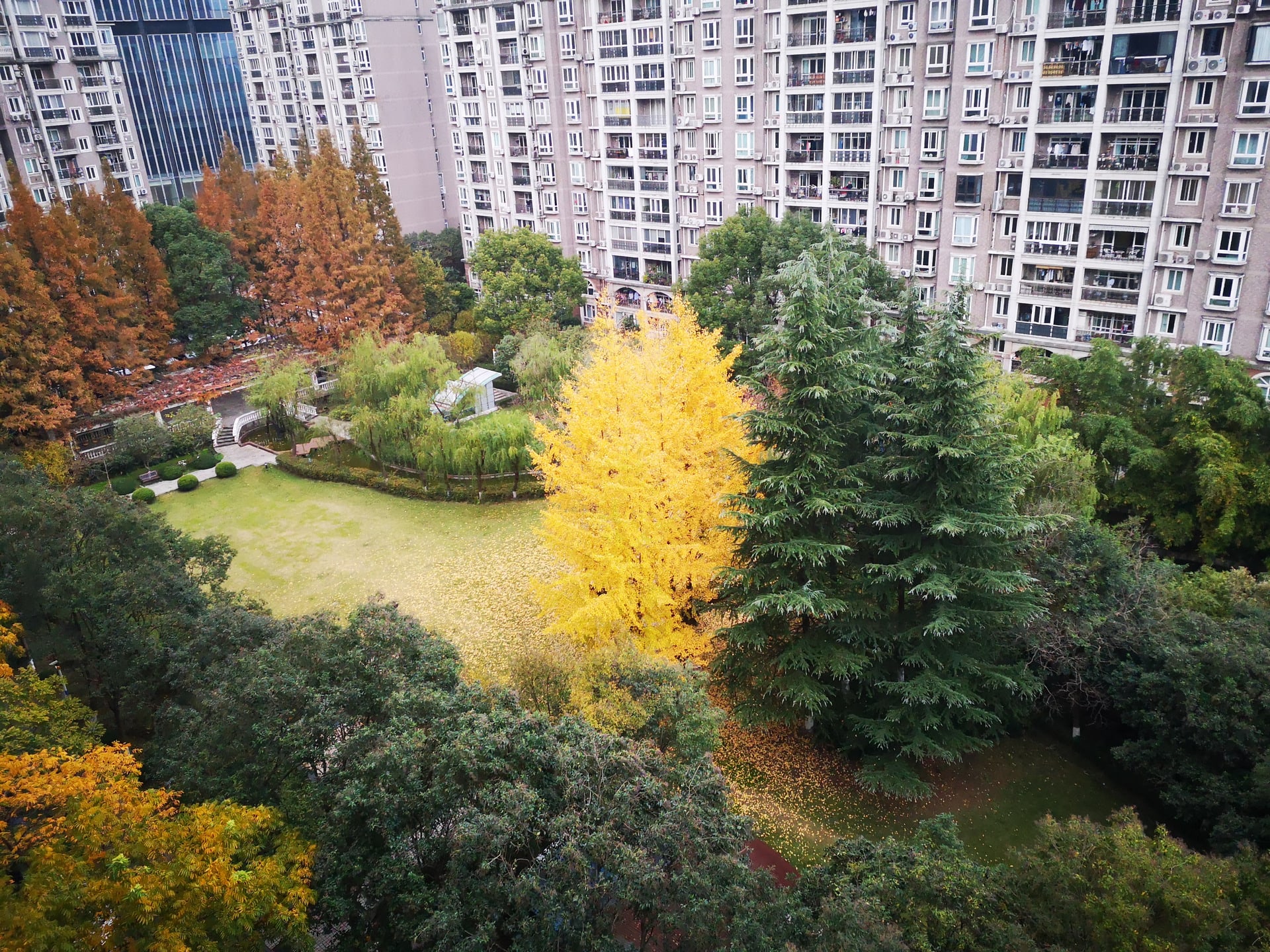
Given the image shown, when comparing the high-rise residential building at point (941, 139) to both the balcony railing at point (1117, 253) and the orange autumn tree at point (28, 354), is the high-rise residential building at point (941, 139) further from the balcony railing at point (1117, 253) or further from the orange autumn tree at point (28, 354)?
the orange autumn tree at point (28, 354)

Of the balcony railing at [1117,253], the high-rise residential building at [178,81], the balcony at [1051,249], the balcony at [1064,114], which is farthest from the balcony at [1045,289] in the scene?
the high-rise residential building at [178,81]

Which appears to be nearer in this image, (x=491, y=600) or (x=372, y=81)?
(x=491, y=600)

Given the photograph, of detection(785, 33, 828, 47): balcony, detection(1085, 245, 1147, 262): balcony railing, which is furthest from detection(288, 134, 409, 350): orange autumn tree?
detection(1085, 245, 1147, 262): balcony railing

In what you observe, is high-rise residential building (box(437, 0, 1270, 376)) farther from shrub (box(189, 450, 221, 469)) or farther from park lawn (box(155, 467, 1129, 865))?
shrub (box(189, 450, 221, 469))

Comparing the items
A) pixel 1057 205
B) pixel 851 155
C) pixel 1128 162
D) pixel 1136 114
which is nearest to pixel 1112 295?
pixel 1057 205

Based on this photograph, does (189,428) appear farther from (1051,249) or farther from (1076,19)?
(1076,19)

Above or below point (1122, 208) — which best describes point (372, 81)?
above

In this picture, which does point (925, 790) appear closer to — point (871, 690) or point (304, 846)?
point (871, 690)
